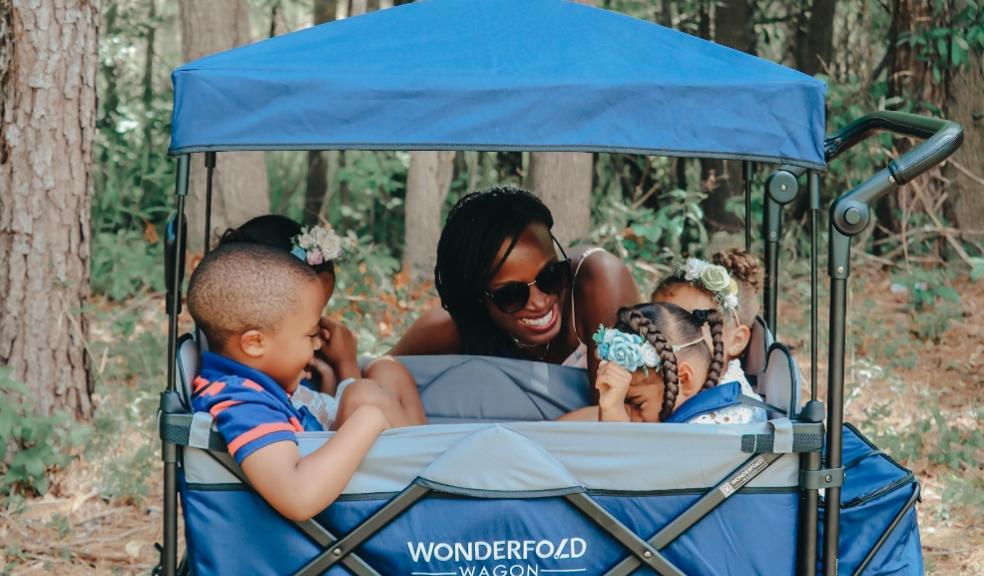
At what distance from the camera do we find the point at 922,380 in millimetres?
5980

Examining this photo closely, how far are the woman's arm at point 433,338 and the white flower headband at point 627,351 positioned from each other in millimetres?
1076

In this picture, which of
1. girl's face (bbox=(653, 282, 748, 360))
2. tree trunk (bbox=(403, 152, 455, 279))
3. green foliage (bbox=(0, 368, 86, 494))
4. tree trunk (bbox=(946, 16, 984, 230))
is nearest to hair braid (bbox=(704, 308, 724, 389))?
girl's face (bbox=(653, 282, 748, 360))

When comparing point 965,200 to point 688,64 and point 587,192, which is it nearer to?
point 587,192

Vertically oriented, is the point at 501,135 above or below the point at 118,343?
above

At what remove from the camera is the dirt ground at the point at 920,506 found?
4039mm

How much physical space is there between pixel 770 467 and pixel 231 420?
3.60 feet

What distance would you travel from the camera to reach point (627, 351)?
277 cm

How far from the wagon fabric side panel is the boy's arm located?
5cm

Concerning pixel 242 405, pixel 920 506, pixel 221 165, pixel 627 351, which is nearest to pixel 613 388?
pixel 627 351

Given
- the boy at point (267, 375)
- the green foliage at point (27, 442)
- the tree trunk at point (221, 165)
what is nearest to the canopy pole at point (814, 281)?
the boy at point (267, 375)

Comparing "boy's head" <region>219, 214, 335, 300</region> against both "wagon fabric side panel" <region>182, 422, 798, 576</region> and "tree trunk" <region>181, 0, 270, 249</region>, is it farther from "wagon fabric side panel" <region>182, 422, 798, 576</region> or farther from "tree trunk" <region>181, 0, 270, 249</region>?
"tree trunk" <region>181, 0, 270, 249</region>

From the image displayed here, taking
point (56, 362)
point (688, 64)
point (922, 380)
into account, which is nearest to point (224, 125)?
point (688, 64)

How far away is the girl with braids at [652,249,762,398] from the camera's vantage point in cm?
326

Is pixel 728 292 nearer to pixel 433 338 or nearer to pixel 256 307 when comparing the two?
pixel 433 338
